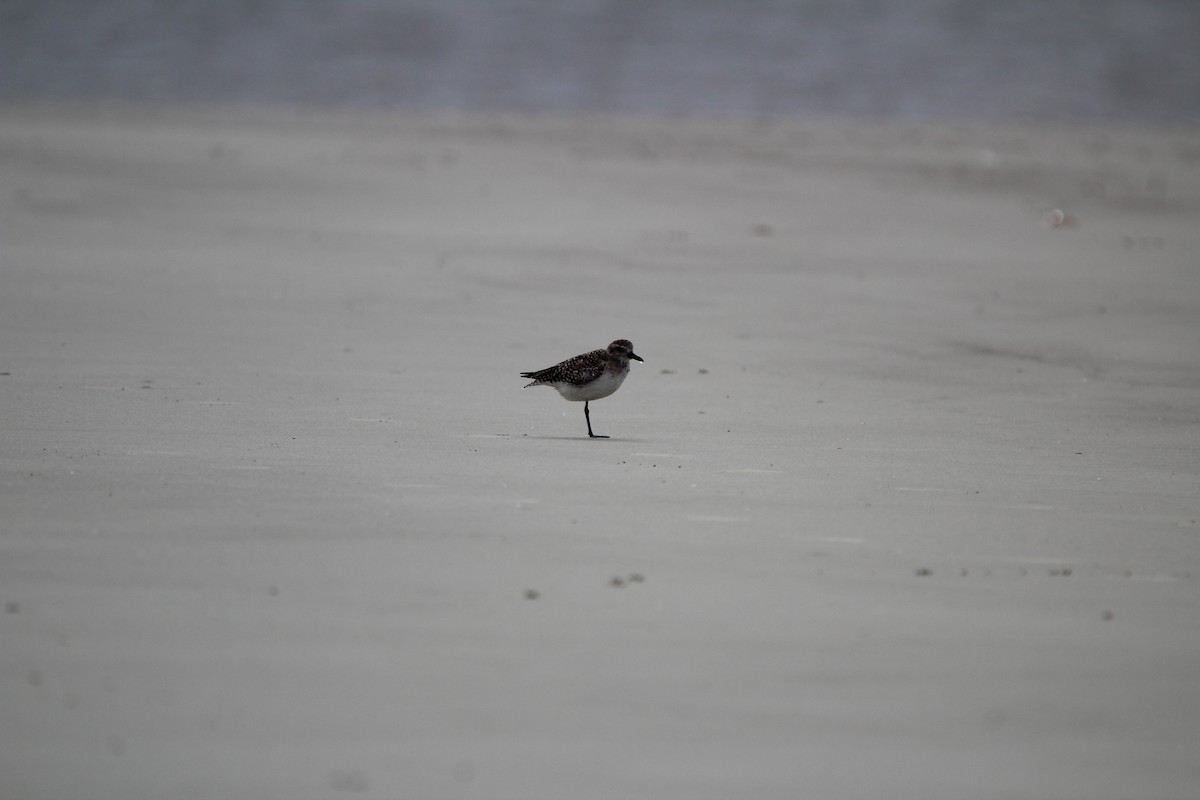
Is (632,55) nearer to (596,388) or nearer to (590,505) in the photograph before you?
(596,388)

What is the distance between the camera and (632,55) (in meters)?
32.6

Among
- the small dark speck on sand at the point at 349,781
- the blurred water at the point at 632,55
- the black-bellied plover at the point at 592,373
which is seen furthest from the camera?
the blurred water at the point at 632,55

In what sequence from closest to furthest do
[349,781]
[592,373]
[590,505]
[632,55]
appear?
[349,781]
[590,505]
[592,373]
[632,55]

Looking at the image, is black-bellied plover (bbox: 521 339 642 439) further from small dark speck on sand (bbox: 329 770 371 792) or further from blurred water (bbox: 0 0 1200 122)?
blurred water (bbox: 0 0 1200 122)

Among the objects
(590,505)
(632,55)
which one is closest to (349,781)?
(590,505)

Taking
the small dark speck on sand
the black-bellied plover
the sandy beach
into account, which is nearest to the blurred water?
the sandy beach

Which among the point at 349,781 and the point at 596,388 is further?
the point at 596,388

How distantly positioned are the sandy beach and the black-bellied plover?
258 millimetres

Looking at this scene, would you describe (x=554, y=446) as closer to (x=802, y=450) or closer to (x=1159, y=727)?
(x=802, y=450)

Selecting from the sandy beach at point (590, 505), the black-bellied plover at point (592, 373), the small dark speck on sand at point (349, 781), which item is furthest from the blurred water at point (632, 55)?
the small dark speck on sand at point (349, 781)

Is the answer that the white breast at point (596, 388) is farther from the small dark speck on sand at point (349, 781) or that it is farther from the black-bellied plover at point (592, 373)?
the small dark speck on sand at point (349, 781)

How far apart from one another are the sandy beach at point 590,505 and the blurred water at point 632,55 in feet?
40.0

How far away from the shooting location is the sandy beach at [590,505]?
4.52 metres

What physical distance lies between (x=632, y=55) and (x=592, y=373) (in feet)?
80.6
